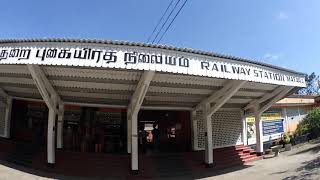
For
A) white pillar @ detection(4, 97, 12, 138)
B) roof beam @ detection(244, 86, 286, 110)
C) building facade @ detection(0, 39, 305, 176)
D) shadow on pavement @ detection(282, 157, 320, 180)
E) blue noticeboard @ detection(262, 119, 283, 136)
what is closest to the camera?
building facade @ detection(0, 39, 305, 176)

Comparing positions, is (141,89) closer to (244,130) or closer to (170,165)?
(170,165)

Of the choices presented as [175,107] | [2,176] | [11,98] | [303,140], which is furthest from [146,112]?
[303,140]

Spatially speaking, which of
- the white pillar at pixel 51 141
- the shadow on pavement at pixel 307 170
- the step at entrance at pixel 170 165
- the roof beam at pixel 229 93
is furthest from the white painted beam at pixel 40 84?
the shadow on pavement at pixel 307 170

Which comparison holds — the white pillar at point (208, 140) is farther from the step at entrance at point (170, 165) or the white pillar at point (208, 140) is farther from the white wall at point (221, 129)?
the white wall at point (221, 129)

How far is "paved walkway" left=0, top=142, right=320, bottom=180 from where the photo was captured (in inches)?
475

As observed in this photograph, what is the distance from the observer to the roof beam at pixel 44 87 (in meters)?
11.5

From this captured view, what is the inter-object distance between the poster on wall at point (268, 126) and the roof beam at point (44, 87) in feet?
35.3

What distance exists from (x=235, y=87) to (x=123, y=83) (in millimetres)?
4119

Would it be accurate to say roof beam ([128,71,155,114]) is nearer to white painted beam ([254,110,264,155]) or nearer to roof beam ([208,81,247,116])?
roof beam ([208,81,247,116])

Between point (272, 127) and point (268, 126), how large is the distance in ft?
1.87

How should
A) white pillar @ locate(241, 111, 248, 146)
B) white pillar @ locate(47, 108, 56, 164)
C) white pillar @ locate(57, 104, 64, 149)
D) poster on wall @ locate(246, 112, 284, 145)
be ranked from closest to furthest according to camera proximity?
white pillar @ locate(47, 108, 56, 164)
white pillar @ locate(57, 104, 64, 149)
white pillar @ locate(241, 111, 248, 146)
poster on wall @ locate(246, 112, 284, 145)

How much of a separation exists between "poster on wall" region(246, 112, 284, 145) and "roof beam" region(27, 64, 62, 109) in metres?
10.8

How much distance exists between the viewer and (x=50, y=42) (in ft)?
35.5

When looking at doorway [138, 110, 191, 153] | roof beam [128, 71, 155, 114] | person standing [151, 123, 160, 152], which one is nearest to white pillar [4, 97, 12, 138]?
doorway [138, 110, 191, 153]
